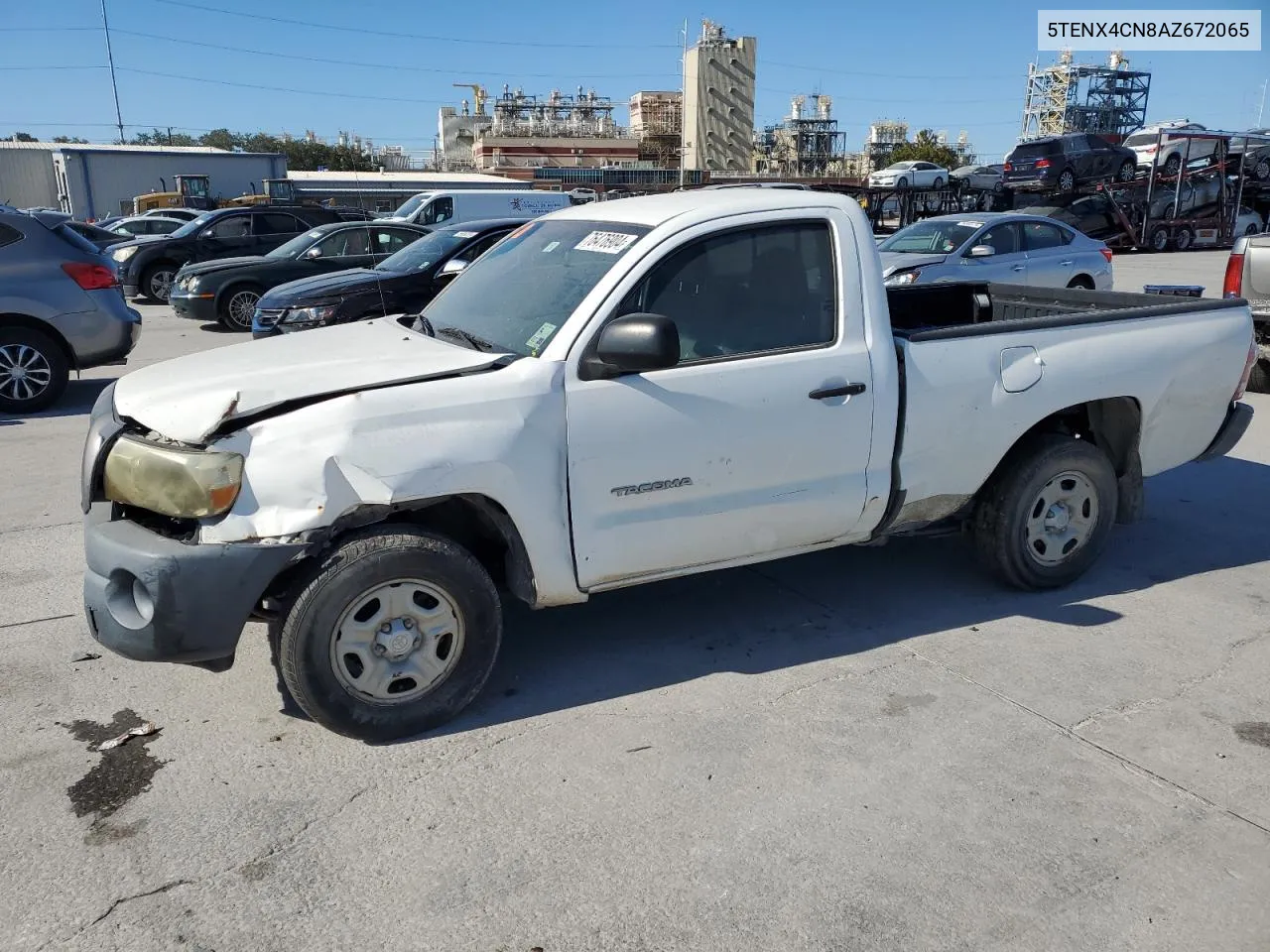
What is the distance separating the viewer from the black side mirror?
3.41m

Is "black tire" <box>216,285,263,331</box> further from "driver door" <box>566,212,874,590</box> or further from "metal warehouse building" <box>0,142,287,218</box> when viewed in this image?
"metal warehouse building" <box>0,142,287,218</box>

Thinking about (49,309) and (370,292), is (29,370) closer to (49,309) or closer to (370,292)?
(49,309)

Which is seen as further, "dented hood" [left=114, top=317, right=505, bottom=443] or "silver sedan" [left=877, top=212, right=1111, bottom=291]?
"silver sedan" [left=877, top=212, right=1111, bottom=291]

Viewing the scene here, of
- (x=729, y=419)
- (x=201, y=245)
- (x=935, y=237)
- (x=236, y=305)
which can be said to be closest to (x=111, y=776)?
(x=729, y=419)

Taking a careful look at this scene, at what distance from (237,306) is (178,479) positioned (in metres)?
12.0

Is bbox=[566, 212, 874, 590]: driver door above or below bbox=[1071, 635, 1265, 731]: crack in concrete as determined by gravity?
above

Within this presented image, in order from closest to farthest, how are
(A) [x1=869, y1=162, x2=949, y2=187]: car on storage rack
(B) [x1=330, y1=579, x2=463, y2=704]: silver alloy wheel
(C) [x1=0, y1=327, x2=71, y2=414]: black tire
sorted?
1. (B) [x1=330, y1=579, x2=463, y2=704]: silver alloy wheel
2. (C) [x1=0, y1=327, x2=71, y2=414]: black tire
3. (A) [x1=869, y1=162, x2=949, y2=187]: car on storage rack

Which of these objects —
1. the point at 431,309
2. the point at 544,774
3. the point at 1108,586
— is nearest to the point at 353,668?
the point at 544,774

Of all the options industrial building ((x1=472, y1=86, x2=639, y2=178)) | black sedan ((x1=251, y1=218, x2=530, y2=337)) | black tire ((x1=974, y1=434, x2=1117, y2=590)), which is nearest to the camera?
Answer: black tire ((x1=974, y1=434, x2=1117, y2=590))

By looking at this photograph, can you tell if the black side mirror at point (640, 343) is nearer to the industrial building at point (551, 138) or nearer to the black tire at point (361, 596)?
the black tire at point (361, 596)

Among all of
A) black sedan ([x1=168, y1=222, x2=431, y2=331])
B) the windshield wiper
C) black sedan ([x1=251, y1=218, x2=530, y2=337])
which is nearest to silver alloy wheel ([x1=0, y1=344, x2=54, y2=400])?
black sedan ([x1=251, y1=218, x2=530, y2=337])

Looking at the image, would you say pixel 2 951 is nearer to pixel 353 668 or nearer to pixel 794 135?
pixel 353 668

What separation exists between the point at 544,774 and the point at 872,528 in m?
1.83

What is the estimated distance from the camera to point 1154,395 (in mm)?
4832
